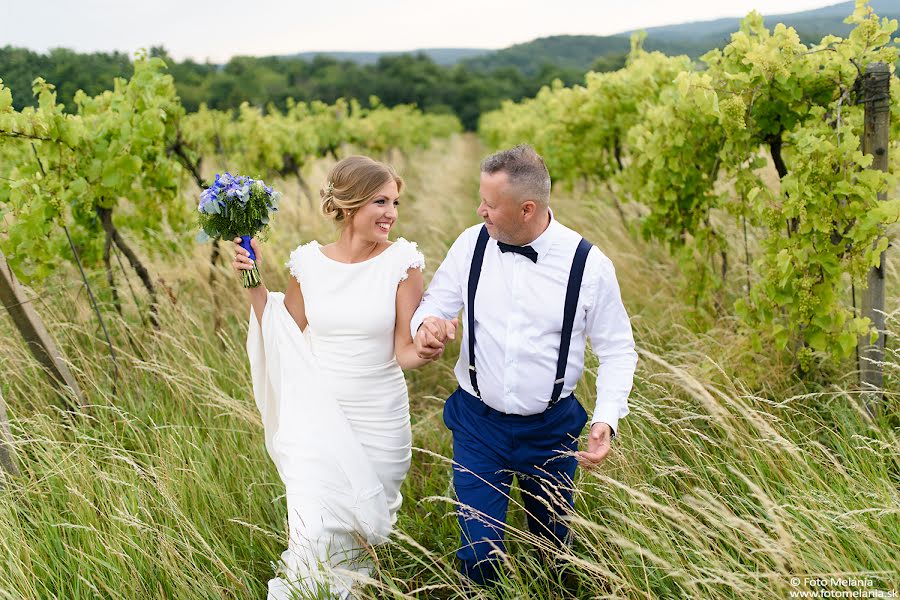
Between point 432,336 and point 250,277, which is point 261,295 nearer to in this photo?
point 250,277

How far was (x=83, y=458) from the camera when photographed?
318cm

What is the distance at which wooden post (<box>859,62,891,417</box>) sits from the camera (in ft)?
10.0

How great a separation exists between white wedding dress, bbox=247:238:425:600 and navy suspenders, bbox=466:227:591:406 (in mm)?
347

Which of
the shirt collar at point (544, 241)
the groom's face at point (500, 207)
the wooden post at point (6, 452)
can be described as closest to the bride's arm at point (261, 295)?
the groom's face at point (500, 207)

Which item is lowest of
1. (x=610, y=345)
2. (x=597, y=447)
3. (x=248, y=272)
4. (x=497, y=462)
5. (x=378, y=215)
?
(x=497, y=462)

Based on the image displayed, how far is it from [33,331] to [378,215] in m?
2.27

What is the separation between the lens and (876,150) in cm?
309

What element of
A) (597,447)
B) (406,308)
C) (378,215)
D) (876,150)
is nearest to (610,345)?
(597,447)

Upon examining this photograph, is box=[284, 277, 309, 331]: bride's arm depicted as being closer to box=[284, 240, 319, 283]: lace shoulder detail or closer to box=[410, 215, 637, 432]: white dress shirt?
box=[284, 240, 319, 283]: lace shoulder detail

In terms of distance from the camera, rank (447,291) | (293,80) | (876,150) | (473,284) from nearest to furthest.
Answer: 1. (473,284)
2. (447,291)
3. (876,150)
4. (293,80)

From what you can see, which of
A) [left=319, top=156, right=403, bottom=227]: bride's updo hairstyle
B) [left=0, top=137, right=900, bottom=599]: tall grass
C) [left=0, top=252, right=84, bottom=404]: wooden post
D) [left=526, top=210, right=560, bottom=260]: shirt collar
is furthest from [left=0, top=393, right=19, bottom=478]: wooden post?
[left=526, top=210, right=560, bottom=260]: shirt collar

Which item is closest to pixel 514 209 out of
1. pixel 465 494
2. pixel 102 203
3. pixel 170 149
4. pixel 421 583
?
pixel 465 494

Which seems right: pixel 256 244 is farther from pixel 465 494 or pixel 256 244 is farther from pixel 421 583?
pixel 421 583

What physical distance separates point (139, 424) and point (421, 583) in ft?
6.38
